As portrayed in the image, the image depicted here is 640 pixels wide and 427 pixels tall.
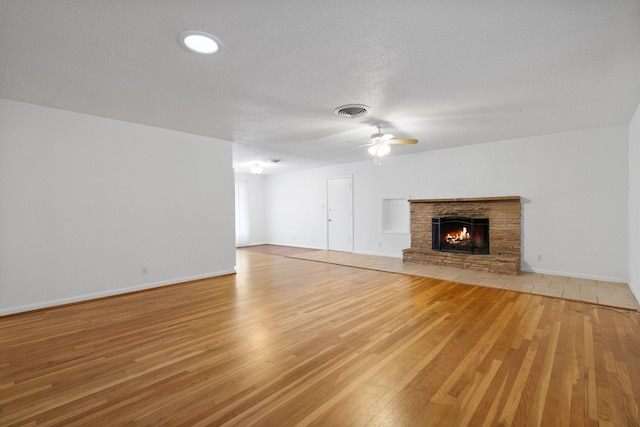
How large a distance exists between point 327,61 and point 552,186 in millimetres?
4974

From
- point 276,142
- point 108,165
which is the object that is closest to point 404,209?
point 276,142

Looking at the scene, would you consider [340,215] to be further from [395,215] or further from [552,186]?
[552,186]

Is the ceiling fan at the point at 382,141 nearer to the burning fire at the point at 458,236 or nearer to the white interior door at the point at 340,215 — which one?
the burning fire at the point at 458,236

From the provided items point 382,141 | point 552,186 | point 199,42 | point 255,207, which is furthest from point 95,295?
point 552,186

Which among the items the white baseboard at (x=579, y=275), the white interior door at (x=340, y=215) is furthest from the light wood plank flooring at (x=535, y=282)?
the white interior door at (x=340, y=215)

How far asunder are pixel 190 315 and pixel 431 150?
5.74 metres

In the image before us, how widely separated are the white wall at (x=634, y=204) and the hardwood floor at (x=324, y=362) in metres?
1.02

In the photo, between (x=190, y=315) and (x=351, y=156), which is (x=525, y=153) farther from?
(x=190, y=315)

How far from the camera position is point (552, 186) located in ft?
17.2

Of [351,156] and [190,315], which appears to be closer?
[190,315]

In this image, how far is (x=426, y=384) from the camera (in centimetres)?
204

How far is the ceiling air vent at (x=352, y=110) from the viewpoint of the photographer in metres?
3.66

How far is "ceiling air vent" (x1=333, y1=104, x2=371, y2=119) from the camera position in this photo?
366 centimetres

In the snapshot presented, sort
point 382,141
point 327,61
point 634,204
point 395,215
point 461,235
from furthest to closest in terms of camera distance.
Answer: point 395,215
point 461,235
point 382,141
point 634,204
point 327,61
